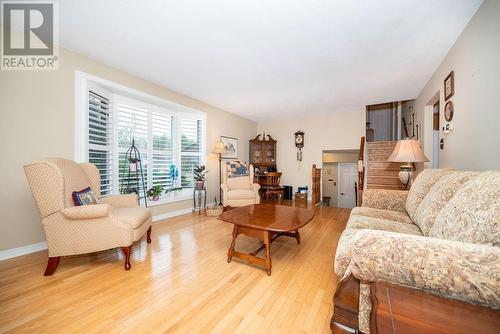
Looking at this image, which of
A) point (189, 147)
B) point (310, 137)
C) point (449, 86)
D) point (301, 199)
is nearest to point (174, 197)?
point (189, 147)

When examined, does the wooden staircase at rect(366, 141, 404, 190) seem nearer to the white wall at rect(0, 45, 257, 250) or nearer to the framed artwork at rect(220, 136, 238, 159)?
the framed artwork at rect(220, 136, 238, 159)

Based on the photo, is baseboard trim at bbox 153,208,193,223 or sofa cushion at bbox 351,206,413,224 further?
baseboard trim at bbox 153,208,193,223

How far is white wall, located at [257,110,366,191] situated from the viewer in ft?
16.5

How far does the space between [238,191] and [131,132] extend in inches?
81.4

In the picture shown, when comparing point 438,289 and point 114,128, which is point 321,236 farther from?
point 114,128

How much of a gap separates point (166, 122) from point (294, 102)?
2.68 metres

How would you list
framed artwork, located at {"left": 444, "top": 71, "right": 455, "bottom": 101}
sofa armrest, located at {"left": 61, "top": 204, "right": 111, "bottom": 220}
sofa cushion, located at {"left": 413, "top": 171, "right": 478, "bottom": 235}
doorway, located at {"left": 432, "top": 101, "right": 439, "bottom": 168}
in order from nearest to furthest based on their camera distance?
sofa cushion, located at {"left": 413, "top": 171, "right": 478, "bottom": 235}, sofa armrest, located at {"left": 61, "top": 204, "right": 111, "bottom": 220}, framed artwork, located at {"left": 444, "top": 71, "right": 455, "bottom": 101}, doorway, located at {"left": 432, "top": 101, "right": 439, "bottom": 168}

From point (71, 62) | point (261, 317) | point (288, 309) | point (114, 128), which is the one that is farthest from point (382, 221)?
point (71, 62)

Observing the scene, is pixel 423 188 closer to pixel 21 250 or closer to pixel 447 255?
pixel 447 255

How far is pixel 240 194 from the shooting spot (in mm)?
3771

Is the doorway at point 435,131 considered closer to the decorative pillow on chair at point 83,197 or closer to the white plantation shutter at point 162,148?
the white plantation shutter at point 162,148

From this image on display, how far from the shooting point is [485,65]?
164 centimetres

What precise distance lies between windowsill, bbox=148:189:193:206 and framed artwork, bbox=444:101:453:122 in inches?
163

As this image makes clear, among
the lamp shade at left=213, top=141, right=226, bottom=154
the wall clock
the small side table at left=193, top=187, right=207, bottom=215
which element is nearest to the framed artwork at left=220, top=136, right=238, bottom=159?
the lamp shade at left=213, top=141, right=226, bottom=154
